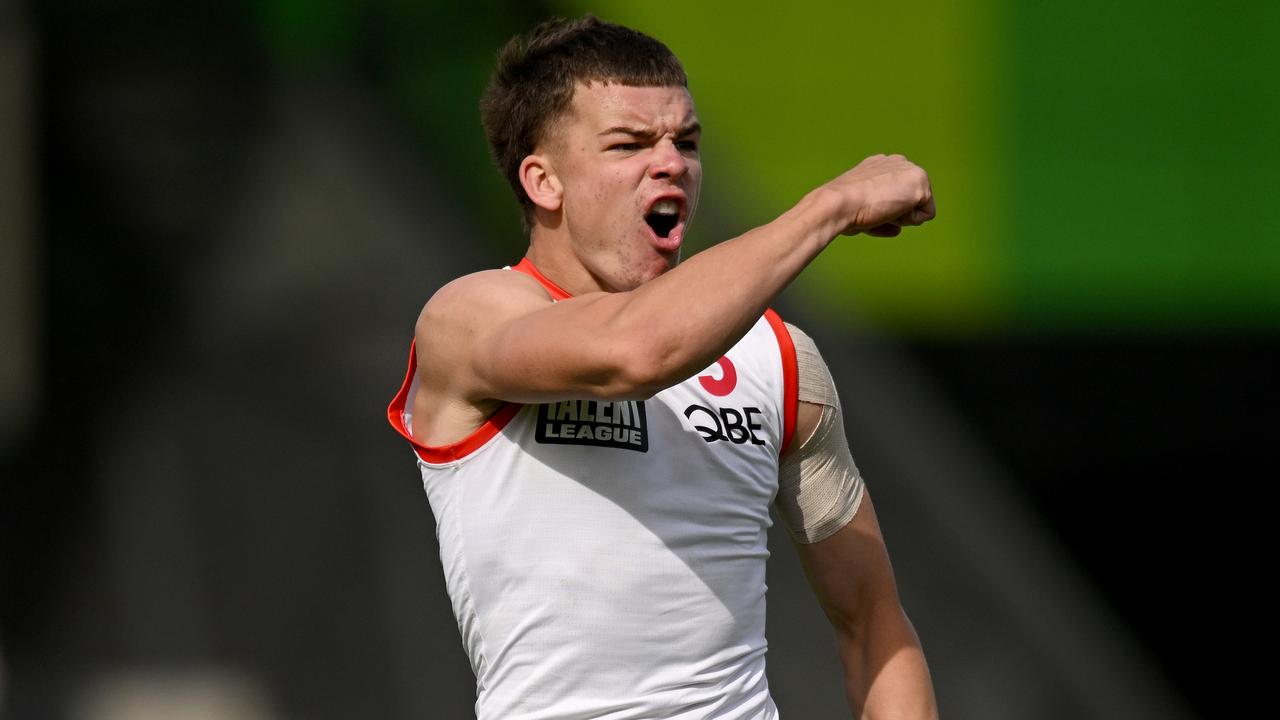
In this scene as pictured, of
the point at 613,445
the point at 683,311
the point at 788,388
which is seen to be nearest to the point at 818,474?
the point at 788,388

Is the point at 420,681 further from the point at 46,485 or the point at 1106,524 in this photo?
the point at 1106,524

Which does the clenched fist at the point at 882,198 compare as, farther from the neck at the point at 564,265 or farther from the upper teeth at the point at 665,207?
the neck at the point at 564,265

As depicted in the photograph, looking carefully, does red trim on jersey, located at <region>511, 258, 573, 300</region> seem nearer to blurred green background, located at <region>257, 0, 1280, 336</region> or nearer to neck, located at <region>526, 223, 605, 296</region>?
neck, located at <region>526, 223, 605, 296</region>

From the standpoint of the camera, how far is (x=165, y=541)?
6891 mm

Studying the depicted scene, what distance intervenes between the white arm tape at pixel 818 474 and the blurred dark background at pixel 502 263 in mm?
3504

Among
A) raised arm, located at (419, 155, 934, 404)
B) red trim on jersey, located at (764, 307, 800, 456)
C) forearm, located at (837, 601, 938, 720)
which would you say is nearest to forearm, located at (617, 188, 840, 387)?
raised arm, located at (419, 155, 934, 404)

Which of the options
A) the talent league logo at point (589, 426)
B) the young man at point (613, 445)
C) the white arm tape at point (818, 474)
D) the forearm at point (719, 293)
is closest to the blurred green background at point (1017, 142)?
the white arm tape at point (818, 474)

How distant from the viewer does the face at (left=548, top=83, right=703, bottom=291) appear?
2535 mm

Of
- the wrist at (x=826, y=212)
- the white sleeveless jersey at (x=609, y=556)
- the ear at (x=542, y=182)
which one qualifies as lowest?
the white sleeveless jersey at (x=609, y=556)

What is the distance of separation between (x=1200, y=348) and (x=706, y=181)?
2.31 meters

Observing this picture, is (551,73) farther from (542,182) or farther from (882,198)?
(882,198)

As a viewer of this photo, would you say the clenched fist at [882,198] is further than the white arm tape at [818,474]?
No

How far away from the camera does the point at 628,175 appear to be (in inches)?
99.7

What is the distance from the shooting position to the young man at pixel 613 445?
2334mm
